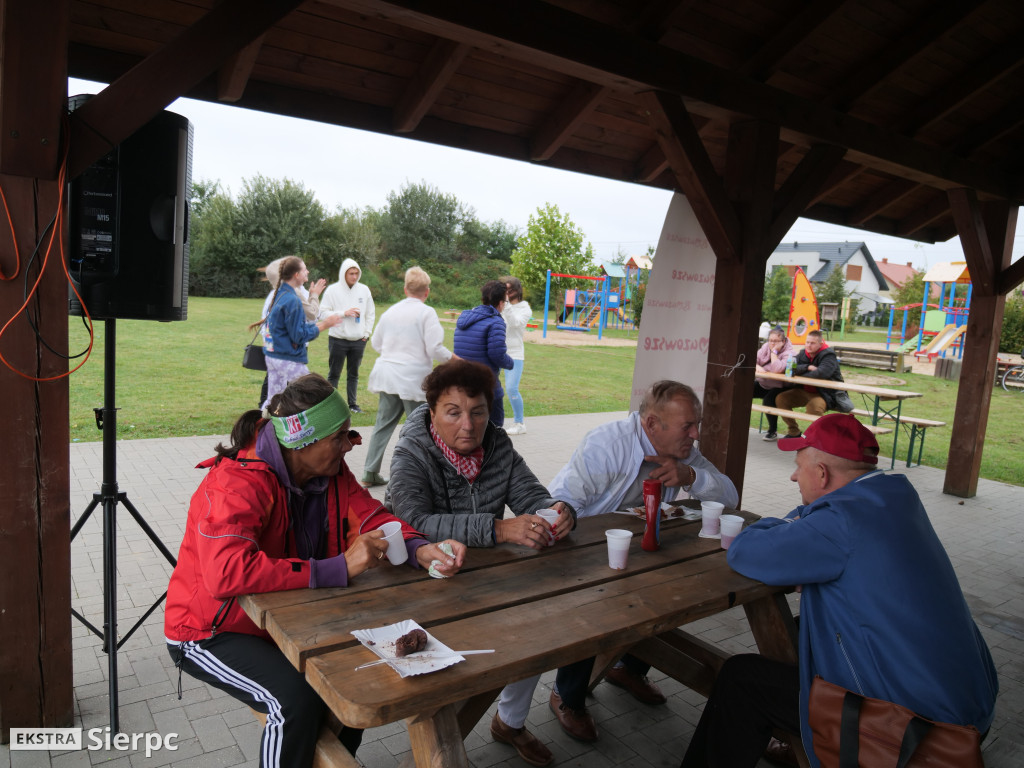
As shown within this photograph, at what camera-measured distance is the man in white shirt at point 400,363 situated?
17.4 ft

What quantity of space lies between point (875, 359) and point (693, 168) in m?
18.8

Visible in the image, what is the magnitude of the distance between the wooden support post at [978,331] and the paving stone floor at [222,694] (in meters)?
0.64

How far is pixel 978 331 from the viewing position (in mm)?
6527

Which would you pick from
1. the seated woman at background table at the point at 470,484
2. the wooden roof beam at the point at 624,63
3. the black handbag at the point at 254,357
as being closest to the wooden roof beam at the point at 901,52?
the wooden roof beam at the point at 624,63

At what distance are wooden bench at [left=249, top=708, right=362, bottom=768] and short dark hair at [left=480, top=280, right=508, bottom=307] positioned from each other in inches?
170

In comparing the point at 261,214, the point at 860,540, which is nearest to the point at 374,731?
the point at 860,540

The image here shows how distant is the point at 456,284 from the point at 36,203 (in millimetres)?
29924

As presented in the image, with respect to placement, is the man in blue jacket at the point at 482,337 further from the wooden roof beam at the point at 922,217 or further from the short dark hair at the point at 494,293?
the wooden roof beam at the point at 922,217

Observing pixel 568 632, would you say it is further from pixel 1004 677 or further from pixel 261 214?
pixel 261 214

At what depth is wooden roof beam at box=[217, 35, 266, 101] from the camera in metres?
3.07

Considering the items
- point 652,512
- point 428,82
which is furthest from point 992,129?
point 652,512

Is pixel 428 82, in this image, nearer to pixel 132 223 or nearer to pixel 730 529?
pixel 132 223

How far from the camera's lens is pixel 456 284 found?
31.8 m

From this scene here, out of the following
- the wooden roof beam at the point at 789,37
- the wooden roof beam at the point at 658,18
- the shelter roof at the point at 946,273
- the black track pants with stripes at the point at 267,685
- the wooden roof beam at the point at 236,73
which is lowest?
the black track pants with stripes at the point at 267,685
